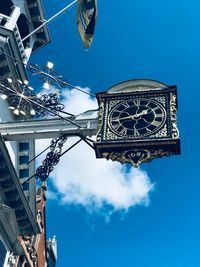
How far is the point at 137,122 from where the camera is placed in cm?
1973

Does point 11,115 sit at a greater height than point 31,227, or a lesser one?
greater

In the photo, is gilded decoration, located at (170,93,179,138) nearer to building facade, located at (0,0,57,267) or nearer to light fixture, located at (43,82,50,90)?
light fixture, located at (43,82,50,90)

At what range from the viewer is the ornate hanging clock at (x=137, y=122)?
18.5 metres

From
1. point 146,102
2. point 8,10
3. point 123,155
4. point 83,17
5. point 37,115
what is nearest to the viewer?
point 123,155

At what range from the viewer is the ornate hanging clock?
18.5 metres

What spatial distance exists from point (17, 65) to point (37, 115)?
244 inches

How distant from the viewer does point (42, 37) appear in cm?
3412

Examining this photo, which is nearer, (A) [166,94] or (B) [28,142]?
(A) [166,94]

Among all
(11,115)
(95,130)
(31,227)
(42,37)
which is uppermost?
(42,37)

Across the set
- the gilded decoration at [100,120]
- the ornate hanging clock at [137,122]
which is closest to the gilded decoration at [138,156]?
the ornate hanging clock at [137,122]

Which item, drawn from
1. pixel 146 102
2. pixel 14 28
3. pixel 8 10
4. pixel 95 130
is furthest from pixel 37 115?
pixel 8 10

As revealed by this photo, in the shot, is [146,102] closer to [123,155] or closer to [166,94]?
[166,94]

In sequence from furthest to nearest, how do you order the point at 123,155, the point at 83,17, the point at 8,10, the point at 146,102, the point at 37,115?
the point at 8,10 < the point at 83,17 < the point at 37,115 < the point at 146,102 < the point at 123,155

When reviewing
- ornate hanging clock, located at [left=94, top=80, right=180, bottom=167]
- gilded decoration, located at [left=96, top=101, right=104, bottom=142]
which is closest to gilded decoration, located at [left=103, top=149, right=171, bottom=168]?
ornate hanging clock, located at [left=94, top=80, right=180, bottom=167]
